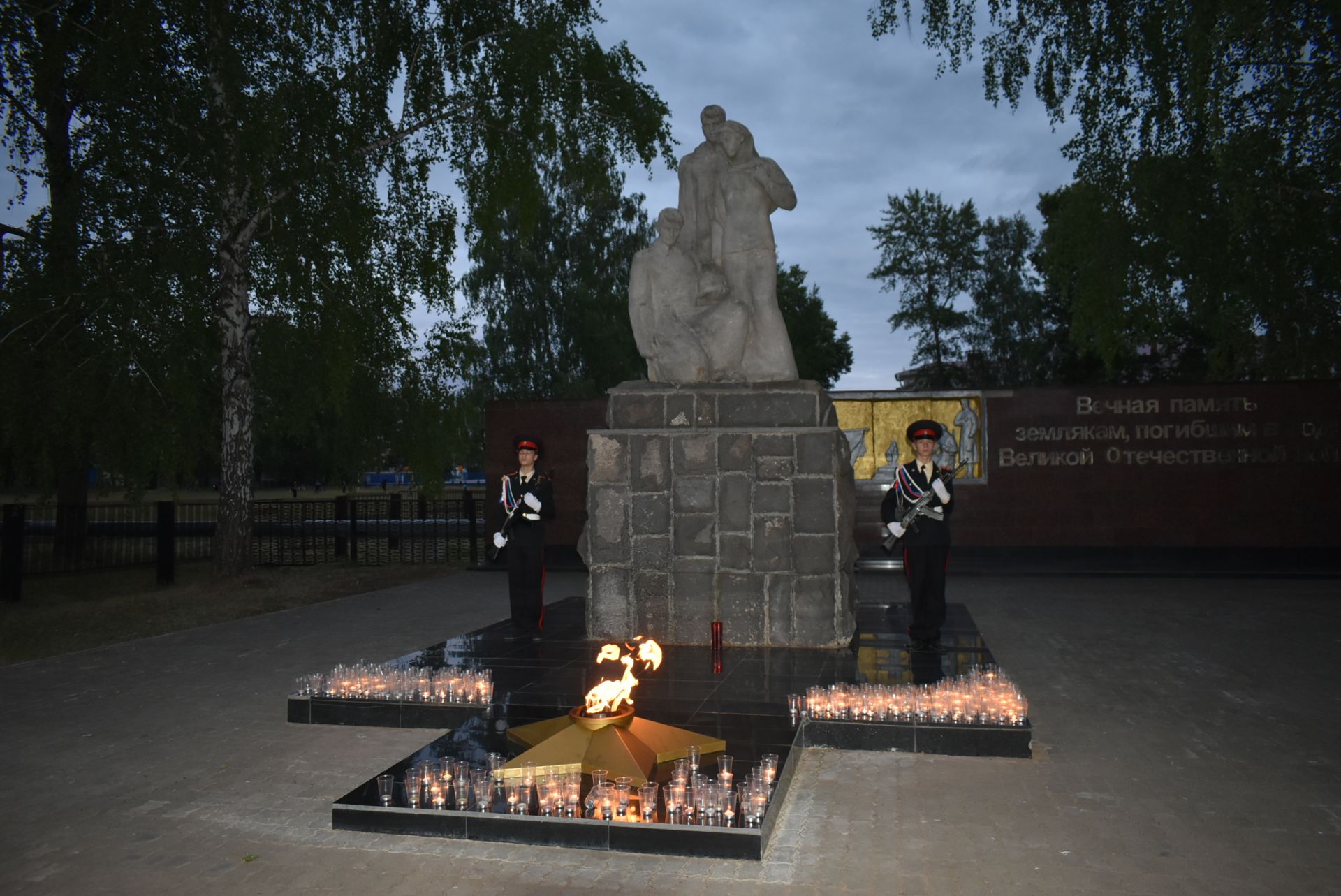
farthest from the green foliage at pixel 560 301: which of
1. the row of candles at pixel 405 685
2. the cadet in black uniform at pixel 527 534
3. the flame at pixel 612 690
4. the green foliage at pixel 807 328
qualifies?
the flame at pixel 612 690

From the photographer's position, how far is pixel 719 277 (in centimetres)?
858

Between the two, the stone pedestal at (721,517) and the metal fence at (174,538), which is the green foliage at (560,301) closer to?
the metal fence at (174,538)

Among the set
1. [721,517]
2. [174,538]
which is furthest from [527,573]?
[174,538]

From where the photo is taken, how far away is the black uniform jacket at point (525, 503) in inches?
351

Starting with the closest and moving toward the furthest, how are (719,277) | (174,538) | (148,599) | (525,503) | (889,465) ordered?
1. (719,277)
2. (525,503)
3. (148,599)
4. (174,538)
5. (889,465)

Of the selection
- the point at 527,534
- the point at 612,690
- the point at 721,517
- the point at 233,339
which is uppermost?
the point at 233,339

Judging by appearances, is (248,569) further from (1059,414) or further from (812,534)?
(1059,414)

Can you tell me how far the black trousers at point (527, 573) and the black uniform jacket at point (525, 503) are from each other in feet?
0.17

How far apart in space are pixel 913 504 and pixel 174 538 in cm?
1165

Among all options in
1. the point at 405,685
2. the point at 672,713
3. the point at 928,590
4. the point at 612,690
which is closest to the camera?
the point at 612,690

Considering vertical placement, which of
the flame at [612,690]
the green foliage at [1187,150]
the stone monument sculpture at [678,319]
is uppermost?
the green foliage at [1187,150]

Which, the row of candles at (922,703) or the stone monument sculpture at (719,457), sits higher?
the stone monument sculpture at (719,457)

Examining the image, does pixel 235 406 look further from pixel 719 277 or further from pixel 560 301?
pixel 560 301

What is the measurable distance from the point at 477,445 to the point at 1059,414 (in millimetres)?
19913
